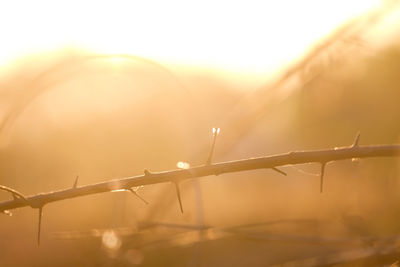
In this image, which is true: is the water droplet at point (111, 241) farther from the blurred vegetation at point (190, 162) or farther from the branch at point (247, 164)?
the branch at point (247, 164)

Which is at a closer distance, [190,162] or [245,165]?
[245,165]

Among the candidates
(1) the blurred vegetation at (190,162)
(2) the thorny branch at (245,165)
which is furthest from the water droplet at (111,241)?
(2) the thorny branch at (245,165)

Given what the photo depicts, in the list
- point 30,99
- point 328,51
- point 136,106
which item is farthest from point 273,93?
point 136,106

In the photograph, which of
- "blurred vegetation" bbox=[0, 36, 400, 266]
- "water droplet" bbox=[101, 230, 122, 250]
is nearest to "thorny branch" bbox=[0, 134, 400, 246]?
"blurred vegetation" bbox=[0, 36, 400, 266]

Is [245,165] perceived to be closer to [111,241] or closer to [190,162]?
[190,162]

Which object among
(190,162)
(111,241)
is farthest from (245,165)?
(111,241)

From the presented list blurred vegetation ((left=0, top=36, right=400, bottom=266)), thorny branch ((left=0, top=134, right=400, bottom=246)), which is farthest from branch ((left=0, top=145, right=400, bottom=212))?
blurred vegetation ((left=0, top=36, right=400, bottom=266))

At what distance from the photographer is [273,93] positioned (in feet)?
6.52

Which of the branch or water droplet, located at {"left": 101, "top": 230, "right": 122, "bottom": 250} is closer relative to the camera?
the branch

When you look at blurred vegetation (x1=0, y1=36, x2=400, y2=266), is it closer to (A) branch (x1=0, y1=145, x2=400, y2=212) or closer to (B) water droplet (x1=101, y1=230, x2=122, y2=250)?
(B) water droplet (x1=101, y1=230, x2=122, y2=250)

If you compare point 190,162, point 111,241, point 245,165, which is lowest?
point 111,241

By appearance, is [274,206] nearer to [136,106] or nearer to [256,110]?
[136,106]

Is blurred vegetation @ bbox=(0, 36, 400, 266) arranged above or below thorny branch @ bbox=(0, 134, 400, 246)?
below

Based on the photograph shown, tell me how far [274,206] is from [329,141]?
1.57 meters
